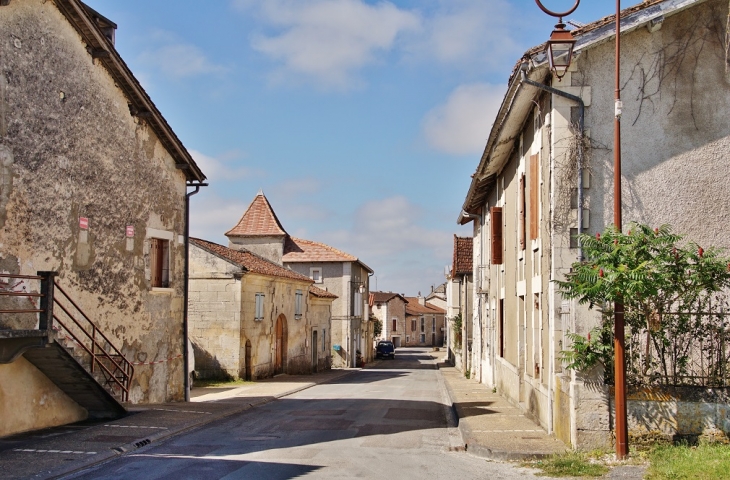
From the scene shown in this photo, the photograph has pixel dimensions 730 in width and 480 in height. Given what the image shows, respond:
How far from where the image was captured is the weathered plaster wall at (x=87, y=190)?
13375 millimetres

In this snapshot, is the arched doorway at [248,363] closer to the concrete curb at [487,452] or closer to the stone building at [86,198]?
the stone building at [86,198]

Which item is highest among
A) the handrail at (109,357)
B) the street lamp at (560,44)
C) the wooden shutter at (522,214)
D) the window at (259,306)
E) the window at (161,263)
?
the street lamp at (560,44)

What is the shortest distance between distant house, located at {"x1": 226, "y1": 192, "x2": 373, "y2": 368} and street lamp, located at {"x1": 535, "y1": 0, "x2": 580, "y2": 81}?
35318 millimetres

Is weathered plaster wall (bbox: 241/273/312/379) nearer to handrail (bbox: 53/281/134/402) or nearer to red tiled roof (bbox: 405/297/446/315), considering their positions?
handrail (bbox: 53/281/134/402)

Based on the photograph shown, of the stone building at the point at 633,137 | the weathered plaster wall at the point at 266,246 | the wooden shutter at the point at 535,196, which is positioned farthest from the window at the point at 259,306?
the stone building at the point at 633,137

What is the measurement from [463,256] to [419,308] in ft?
234

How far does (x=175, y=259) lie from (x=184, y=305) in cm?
128

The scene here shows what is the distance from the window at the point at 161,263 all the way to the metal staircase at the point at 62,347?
2.58 metres

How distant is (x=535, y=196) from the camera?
1311cm

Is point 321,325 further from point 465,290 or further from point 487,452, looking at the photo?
point 487,452

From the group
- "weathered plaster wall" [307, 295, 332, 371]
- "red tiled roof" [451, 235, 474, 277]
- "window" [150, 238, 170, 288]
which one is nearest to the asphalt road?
"window" [150, 238, 170, 288]

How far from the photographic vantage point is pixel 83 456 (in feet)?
33.8

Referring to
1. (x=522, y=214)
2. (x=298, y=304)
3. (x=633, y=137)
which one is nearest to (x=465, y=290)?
(x=298, y=304)

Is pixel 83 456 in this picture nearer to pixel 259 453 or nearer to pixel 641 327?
pixel 259 453
